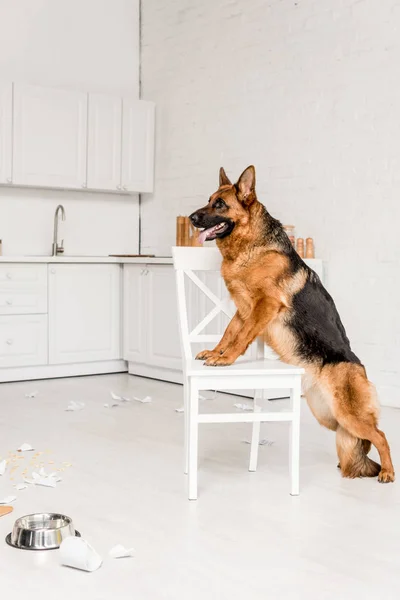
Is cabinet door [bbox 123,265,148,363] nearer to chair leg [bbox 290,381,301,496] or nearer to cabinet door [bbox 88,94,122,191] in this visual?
cabinet door [bbox 88,94,122,191]

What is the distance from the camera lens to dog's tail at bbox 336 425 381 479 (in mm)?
3236

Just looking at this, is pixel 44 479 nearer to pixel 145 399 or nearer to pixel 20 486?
pixel 20 486

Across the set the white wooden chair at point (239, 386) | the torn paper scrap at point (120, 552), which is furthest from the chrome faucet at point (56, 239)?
the torn paper scrap at point (120, 552)

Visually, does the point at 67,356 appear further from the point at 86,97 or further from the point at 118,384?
the point at 86,97

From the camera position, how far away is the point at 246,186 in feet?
10.3

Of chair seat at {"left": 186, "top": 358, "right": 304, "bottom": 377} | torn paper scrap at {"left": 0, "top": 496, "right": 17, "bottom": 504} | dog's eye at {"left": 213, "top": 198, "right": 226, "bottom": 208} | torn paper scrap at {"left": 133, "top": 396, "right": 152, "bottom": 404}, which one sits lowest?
torn paper scrap at {"left": 133, "top": 396, "right": 152, "bottom": 404}

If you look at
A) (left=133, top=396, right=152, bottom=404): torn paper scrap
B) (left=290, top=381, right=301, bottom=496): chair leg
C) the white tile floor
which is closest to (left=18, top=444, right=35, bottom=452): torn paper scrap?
the white tile floor

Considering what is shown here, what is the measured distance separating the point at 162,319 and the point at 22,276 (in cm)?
103

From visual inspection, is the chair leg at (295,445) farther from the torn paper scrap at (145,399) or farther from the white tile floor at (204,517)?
the torn paper scrap at (145,399)

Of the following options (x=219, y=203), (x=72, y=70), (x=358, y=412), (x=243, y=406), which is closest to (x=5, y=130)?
(x=72, y=70)

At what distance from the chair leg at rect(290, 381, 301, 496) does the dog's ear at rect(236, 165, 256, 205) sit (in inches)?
29.2

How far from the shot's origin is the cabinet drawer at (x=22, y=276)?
5621 millimetres

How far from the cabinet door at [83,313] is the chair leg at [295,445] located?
3169mm

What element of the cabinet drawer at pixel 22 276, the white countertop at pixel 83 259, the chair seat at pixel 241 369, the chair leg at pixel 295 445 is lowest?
the chair leg at pixel 295 445
